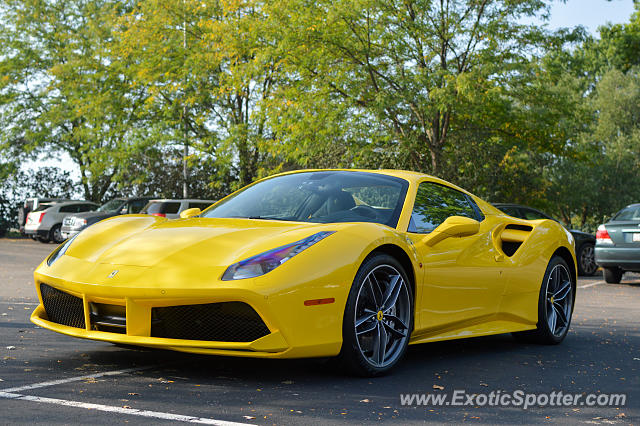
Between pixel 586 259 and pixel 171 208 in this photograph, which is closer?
pixel 586 259

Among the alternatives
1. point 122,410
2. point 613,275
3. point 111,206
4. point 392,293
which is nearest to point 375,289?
point 392,293

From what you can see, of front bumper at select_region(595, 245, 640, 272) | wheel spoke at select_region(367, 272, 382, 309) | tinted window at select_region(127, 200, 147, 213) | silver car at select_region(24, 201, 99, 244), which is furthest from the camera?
silver car at select_region(24, 201, 99, 244)

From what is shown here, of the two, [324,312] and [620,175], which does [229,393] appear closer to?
[324,312]

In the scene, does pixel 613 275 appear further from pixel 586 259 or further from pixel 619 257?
pixel 586 259

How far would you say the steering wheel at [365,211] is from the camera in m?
5.81

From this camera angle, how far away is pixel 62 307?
5.20 meters

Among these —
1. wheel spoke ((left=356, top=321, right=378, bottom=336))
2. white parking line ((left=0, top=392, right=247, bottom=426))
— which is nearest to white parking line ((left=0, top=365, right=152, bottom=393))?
white parking line ((left=0, top=392, right=247, bottom=426))

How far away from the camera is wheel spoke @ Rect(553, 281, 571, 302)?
735 centimetres

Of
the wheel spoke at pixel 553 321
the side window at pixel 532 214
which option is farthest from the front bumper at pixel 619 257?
the wheel spoke at pixel 553 321

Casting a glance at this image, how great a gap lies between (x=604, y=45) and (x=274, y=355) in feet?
187

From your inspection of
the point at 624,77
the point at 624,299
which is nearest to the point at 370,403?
the point at 624,299

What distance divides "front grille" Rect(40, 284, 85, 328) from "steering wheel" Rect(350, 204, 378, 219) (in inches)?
77.7

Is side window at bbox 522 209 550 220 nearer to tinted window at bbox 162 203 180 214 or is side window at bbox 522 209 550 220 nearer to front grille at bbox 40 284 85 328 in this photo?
tinted window at bbox 162 203 180 214

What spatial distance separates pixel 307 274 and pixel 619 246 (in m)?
11.8
